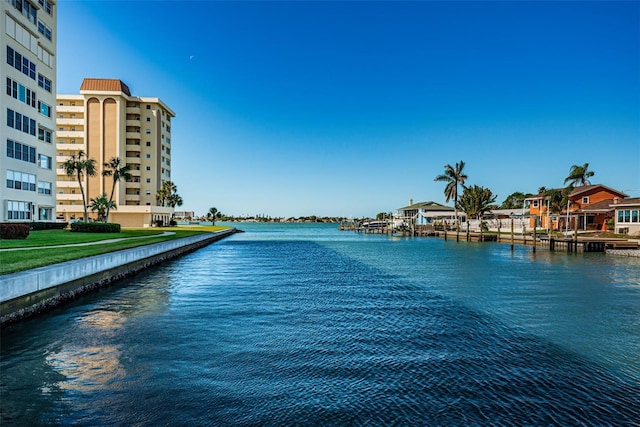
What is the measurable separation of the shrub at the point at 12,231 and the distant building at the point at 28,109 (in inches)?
372

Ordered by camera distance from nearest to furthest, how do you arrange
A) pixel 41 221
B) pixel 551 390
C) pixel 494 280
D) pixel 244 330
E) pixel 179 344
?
pixel 551 390
pixel 179 344
pixel 244 330
pixel 494 280
pixel 41 221

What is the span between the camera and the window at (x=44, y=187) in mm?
43344

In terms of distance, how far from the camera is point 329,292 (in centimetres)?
2036

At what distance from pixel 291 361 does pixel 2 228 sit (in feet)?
86.8

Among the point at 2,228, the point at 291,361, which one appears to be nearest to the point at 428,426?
the point at 291,361

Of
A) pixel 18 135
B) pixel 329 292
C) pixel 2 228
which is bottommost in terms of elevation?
pixel 329 292

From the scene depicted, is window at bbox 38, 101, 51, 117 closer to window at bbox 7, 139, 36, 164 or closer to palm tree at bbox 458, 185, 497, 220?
window at bbox 7, 139, 36, 164

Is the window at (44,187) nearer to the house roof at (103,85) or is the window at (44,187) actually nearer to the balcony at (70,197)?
the balcony at (70,197)

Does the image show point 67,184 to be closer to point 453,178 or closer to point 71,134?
point 71,134

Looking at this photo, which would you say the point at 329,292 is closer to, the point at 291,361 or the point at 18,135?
the point at 291,361

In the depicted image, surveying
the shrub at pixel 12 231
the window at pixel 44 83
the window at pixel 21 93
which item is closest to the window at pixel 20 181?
the window at pixel 21 93

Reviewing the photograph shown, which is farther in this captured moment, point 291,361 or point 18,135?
point 18,135

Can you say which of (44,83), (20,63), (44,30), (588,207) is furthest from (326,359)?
(588,207)

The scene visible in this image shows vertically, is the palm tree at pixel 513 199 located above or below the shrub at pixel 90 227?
above
